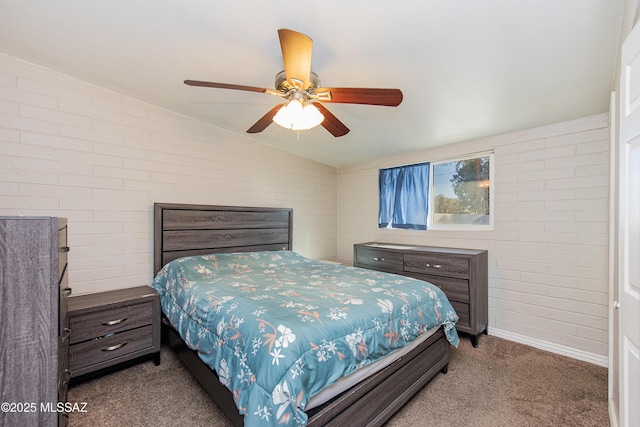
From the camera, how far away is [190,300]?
2168 millimetres

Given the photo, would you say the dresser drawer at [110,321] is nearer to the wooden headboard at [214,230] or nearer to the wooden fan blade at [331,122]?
the wooden headboard at [214,230]

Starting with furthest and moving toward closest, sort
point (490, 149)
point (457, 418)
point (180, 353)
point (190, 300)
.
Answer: point (490, 149)
point (180, 353)
point (190, 300)
point (457, 418)

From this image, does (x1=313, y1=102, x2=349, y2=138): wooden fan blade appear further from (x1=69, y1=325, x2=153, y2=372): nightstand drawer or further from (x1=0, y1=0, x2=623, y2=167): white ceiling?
(x1=69, y1=325, x2=153, y2=372): nightstand drawer

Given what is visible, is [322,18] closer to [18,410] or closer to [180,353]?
[18,410]

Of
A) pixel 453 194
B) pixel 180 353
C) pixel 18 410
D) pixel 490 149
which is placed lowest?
pixel 180 353

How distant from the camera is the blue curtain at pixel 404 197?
381 cm

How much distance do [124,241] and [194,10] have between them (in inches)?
87.2

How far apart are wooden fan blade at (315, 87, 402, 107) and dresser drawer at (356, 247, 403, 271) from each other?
2106mm

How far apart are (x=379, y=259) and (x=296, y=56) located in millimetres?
2712

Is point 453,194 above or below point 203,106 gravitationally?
below

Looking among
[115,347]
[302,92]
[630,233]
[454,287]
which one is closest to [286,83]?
[302,92]

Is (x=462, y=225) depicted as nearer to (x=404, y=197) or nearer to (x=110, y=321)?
(x=404, y=197)

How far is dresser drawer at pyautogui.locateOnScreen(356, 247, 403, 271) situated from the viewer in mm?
3455

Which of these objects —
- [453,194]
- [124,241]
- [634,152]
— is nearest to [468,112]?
[453,194]
